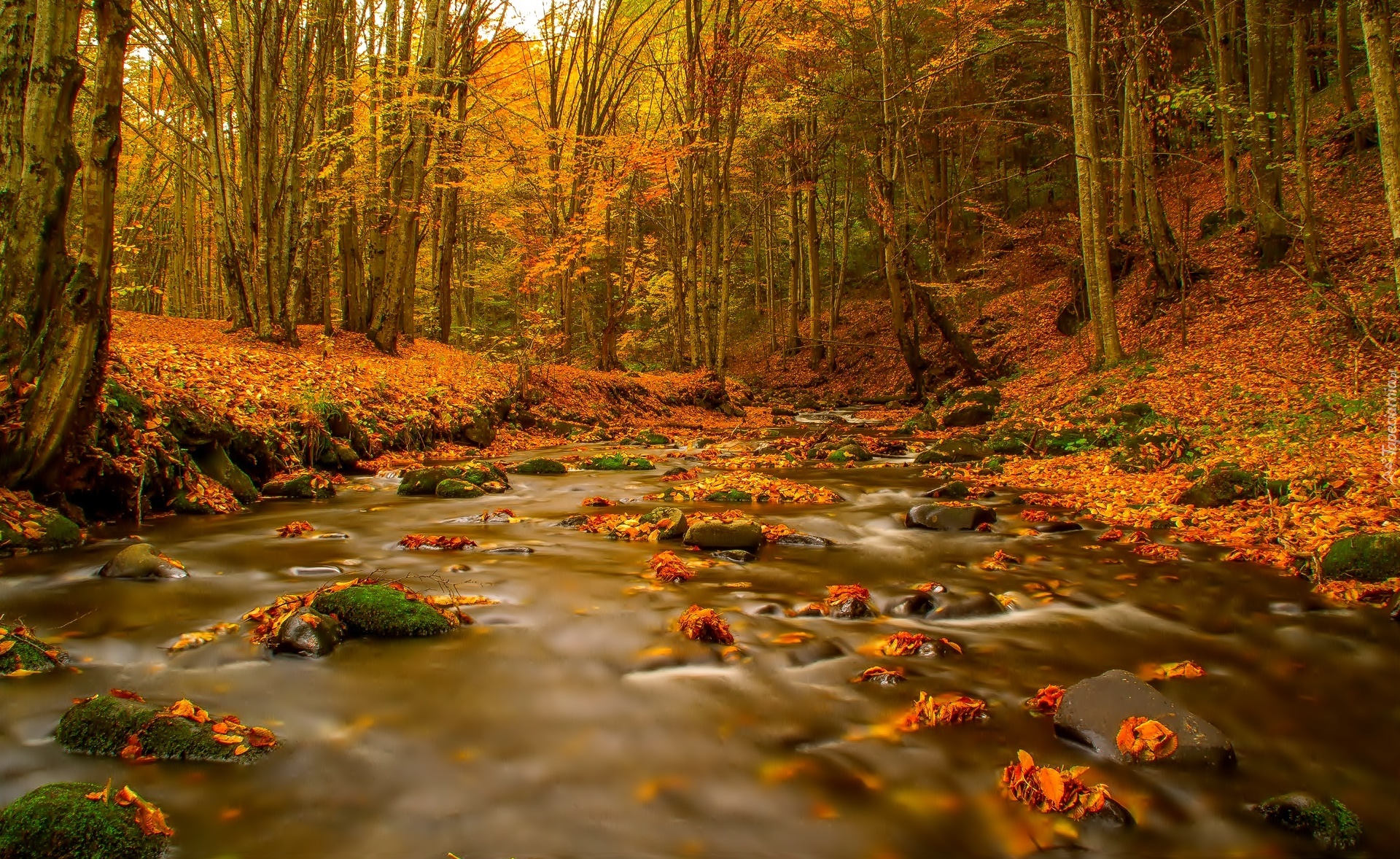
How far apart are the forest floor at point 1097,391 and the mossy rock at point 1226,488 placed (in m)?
0.16

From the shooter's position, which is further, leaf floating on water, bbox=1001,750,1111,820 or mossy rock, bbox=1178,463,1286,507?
mossy rock, bbox=1178,463,1286,507

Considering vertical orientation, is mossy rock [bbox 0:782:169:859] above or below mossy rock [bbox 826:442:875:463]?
below

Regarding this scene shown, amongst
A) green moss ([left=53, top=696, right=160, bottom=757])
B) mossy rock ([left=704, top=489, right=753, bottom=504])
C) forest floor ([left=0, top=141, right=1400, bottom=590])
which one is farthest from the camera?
mossy rock ([left=704, top=489, right=753, bottom=504])

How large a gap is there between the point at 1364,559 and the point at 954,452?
7.28 m

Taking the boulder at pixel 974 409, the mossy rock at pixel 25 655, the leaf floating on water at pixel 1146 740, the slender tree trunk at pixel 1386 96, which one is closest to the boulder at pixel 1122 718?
the leaf floating on water at pixel 1146 740

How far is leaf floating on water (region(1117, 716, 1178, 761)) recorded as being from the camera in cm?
308

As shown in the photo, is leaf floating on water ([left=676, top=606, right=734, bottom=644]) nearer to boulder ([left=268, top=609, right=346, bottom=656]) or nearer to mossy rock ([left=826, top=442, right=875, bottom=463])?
boulder ([left=268, top=609, right=346, bottom=656])

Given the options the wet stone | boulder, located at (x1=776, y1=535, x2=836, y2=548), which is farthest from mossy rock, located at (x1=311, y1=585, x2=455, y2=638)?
boulder, located at (x1=776, y1=535, x2=836, y2=548)

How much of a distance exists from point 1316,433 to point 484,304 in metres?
40.2

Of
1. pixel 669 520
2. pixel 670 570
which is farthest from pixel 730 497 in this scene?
pixel 670 570

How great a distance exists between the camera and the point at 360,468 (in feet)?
35.3

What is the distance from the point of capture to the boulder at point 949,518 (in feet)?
24.8

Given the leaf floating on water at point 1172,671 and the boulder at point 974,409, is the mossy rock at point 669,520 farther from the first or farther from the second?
the boulder at point 974,409

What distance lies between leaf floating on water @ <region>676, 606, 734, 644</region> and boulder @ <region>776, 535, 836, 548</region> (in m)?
2.63
